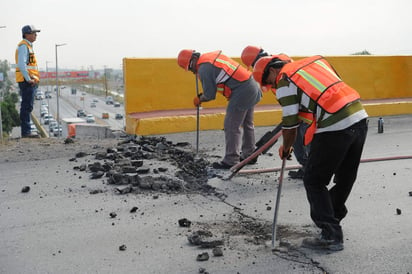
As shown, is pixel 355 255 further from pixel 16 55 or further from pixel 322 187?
pixel 16 55

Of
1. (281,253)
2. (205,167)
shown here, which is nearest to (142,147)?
(205,167)

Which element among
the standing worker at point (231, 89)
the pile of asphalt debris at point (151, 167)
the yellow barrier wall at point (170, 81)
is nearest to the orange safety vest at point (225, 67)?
the standing worker at point (231, 89)

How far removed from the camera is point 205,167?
7453mm

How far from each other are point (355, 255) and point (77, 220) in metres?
2.75

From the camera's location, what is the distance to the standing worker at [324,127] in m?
4.04

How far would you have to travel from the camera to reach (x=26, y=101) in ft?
33.2

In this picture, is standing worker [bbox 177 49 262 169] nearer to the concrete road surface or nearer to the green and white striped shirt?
the concrete road surface

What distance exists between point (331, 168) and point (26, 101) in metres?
7.67

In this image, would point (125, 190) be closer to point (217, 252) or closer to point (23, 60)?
point (217, 252)

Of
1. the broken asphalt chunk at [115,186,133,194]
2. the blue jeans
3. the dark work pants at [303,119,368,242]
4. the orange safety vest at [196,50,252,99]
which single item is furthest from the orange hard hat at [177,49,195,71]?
the blue jeans

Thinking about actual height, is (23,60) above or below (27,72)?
above

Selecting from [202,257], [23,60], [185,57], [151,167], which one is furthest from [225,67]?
[23,60]

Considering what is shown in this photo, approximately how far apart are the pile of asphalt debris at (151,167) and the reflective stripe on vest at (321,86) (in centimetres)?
248

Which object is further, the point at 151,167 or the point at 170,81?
the point at 170,81
